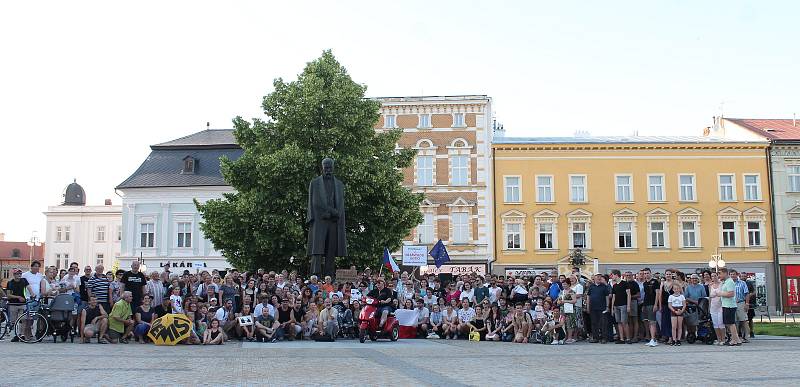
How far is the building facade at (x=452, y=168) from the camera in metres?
43.8

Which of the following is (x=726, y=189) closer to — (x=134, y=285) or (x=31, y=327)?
(x=134, y=285)

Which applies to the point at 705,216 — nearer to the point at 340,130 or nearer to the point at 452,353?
the point at 340,130

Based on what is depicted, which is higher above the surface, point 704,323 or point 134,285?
point 134,285

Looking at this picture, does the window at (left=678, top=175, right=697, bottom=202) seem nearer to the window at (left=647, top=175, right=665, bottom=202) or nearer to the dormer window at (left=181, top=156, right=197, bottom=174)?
the window at (left=647, top=175, right=665, bottom=202)

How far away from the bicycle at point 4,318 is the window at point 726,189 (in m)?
37.7

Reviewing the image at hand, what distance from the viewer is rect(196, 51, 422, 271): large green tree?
2869 cm

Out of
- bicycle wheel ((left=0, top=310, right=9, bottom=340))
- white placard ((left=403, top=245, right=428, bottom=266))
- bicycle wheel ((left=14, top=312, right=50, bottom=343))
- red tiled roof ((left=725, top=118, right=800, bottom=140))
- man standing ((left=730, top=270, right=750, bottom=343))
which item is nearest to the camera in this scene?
bicycle wheel ((left=14, top=312, right=50, bottom=343))

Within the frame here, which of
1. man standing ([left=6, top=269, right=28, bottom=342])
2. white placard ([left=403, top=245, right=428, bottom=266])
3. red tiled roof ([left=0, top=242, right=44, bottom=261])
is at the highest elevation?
red tiled roof ([left=0, top=242, right=44, bottom=261])

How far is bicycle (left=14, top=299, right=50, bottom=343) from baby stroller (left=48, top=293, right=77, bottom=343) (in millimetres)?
175

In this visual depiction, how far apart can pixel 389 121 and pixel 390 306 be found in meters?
27.6

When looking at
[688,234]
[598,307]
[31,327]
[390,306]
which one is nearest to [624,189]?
[688,234]

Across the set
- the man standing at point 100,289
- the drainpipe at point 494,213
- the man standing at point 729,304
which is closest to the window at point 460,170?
the drainpipe at point 494,213

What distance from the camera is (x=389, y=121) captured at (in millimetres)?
44875

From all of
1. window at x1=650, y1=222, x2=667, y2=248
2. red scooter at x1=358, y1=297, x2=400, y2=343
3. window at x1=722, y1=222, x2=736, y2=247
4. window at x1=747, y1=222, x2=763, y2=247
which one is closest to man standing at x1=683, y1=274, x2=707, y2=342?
red scooter at x1=358, y1=297, x2=400, y2=343
